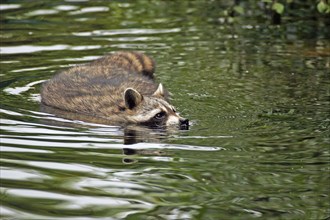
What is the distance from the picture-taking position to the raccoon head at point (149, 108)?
38.4 ft

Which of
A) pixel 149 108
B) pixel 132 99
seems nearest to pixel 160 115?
pixel 149 108

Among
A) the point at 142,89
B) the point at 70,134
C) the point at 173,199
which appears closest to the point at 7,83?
the point at 142,89

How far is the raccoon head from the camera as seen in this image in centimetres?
1170

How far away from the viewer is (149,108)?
1198 cm

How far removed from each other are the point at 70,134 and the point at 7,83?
286 centimetres

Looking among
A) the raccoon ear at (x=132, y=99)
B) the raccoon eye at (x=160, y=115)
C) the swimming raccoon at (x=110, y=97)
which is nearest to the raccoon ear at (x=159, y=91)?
the swimming raccoon at (x=110, y=97)

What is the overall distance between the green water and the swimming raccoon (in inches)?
10.9

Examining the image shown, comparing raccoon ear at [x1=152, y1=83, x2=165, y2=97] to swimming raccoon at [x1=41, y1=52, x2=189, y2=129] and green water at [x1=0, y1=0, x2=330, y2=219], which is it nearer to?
swimming raccoon at [x1=41, y1=52, x2=189, y2=129]

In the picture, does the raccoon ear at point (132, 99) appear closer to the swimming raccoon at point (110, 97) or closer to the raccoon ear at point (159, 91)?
the swimming raccoon at point (110, 97)

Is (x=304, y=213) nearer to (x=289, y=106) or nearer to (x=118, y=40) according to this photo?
(x=289, y=106)

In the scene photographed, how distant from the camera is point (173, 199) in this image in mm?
8234

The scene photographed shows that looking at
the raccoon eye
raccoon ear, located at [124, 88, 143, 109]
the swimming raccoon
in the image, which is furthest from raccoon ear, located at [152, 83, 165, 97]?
the raccoon eye

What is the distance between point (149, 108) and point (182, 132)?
1106 millimetres

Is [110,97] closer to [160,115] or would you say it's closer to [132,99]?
[132,99]
